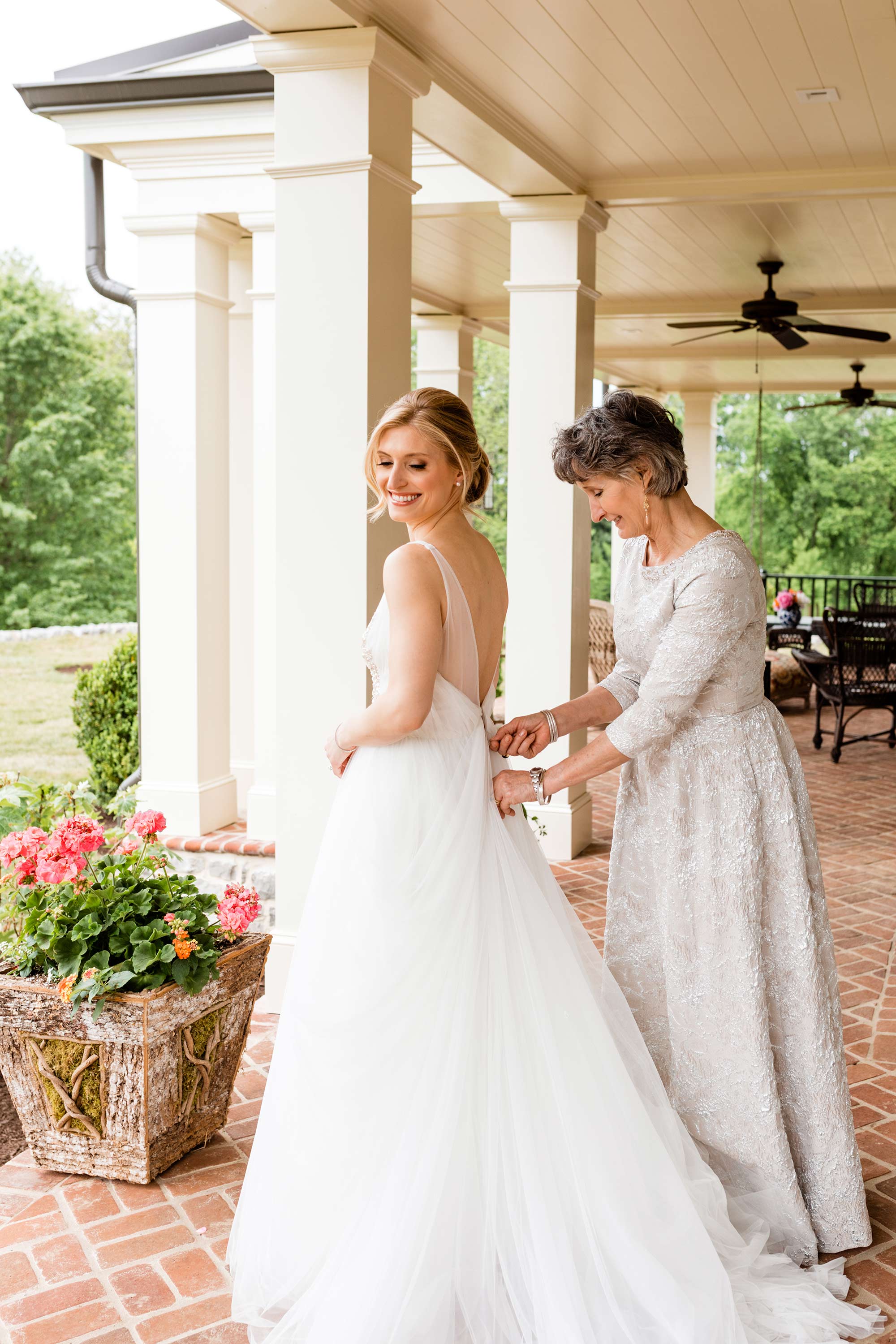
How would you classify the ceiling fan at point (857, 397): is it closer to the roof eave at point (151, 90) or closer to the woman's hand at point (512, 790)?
the roof eave at point (151, 90)

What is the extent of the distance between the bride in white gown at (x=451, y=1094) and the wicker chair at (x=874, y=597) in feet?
30.4

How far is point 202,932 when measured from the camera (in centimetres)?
315

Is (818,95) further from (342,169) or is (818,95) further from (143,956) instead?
(143,956)

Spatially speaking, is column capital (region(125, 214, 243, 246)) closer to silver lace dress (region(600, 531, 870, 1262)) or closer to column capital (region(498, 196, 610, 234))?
column capital (region(498, 196, 610, 234))

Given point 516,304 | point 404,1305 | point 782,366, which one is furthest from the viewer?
point 782,366

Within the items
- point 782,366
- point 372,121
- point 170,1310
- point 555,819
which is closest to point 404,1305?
point 170,1310

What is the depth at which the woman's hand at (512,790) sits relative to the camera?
2635 millimetres

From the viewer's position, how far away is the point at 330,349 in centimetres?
Answer: 374

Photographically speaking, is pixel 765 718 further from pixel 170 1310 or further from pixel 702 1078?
pixel 170 1310

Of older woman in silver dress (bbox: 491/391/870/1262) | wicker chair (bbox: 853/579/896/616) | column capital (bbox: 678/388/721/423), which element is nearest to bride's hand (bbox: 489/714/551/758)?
older woman in silver dress (bbox: 491/391/870/1262)

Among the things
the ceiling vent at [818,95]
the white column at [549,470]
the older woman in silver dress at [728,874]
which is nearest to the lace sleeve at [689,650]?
the older woman in silver dress at [728,874]

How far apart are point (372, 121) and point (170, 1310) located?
324 centimetres

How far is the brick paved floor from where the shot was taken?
2512 millimetres

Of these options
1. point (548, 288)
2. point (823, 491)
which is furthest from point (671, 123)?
point (823, 491)
